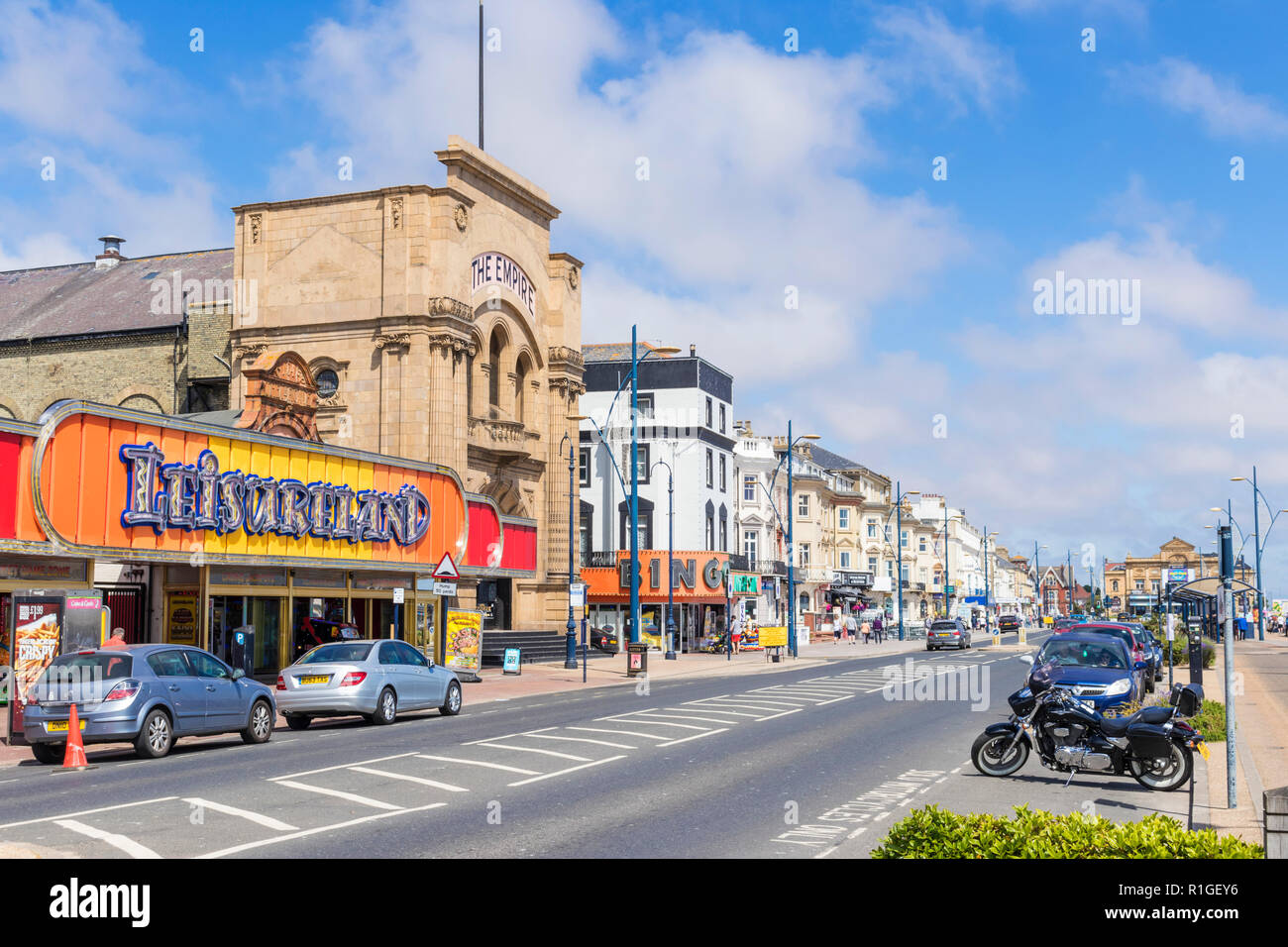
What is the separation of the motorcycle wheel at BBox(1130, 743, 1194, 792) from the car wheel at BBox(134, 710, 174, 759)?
41.5 ft

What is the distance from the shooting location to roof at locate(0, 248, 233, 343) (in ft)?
168

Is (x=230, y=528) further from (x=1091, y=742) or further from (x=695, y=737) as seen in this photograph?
(x=1091, y=742)

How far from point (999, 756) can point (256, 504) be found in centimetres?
2084

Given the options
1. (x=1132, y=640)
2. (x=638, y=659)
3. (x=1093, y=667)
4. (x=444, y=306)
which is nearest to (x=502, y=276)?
(x=444, y=306)

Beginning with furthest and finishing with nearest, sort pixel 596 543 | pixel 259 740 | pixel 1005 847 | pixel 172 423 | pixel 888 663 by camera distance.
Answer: pixel 596 543 → pixel 888 663 → pixel 172 423 → pixel 259 740 → pixel 1005 847

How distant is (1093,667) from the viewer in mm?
21141

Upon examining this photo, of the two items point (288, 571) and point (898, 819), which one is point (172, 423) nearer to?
point (288, 571)

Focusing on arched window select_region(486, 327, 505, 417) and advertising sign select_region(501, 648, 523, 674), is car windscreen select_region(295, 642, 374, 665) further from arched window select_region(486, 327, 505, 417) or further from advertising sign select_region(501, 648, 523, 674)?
arched window select_region(486, 327, 505, 417)

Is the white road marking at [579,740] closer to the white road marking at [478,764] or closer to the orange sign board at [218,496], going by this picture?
the white road marking at [478,764]

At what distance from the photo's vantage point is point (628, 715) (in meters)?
23.6
